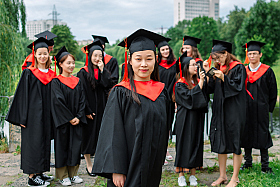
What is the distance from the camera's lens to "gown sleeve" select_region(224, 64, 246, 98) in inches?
148

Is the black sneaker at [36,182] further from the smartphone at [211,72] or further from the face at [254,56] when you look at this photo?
the face at [254,56]

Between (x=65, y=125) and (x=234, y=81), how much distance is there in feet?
8.63

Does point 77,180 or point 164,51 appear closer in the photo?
point 77,180

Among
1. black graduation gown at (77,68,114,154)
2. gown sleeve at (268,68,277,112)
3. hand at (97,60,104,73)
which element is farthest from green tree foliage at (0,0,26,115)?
gown sleeve at (268,68,277,112)

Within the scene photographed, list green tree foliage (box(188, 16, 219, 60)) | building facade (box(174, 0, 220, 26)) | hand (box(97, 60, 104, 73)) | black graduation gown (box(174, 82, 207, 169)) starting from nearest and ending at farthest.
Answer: black graduation gown (box(174, 82, 207, 169)), hand (box(97, 60, 104, 73)), green tree foliage (box(188, 16, 219, 60)), building facade (box(174, 0, 220, 26))

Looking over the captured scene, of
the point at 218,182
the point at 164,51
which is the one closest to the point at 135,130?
the point at 218,182

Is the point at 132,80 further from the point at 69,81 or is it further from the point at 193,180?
the point at 193,180

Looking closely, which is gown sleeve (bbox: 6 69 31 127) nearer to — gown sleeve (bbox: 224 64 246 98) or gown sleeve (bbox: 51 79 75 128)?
gown sleeve (bbox: 51 79 75 128)

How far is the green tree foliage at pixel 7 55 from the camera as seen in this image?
6.68 metres

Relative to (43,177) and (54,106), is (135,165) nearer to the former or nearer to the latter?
(54,106)

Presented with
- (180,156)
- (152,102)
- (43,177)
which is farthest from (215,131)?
(43,177)

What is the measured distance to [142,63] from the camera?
2.35 m

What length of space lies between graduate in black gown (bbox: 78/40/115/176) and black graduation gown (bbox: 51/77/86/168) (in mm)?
500

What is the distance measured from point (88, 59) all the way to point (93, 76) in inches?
13.3
